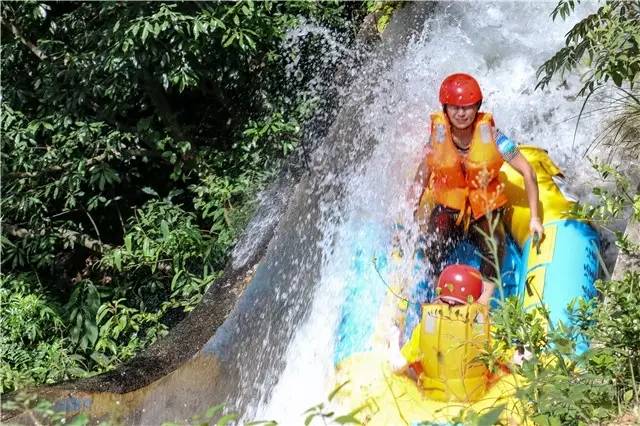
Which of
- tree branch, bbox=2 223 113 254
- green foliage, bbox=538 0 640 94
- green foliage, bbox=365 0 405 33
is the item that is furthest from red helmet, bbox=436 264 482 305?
tree branch, bbox=2 223 113 254

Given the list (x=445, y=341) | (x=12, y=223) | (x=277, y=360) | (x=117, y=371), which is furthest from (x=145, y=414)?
(x=12, y=223)

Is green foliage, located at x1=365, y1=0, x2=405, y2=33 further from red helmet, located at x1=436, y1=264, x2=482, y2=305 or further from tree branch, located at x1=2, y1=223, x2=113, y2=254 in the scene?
red helmet, located at x1=436, y1=264, x2=482, y2=305

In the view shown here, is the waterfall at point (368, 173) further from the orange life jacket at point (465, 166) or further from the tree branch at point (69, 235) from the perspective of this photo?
the tree branch at point (69, 235)

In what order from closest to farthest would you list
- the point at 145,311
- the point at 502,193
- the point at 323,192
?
1. the point at 502,193
2. the point at 323,192
3. the point at 145,311

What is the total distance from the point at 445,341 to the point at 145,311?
3296mm

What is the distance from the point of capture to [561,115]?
575 centimetres

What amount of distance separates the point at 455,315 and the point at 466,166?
1.20 m

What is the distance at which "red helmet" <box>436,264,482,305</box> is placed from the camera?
381 centimetres

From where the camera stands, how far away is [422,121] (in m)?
5.65

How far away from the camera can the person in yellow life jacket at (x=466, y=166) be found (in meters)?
4.50

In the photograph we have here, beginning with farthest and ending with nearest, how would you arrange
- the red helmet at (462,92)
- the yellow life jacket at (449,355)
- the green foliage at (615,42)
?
the red helmet at (462,92)
the yellow life jacket at (449,355)
the green foliage at (615,42)

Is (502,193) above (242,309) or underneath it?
above

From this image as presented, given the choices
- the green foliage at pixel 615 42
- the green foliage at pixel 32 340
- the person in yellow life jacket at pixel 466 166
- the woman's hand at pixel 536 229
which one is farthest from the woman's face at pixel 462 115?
the green foliage at pixel 32 340

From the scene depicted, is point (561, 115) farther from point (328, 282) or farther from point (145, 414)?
point (145, 414)
